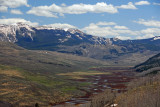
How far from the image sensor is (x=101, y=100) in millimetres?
180250

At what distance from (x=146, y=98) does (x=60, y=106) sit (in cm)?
6744

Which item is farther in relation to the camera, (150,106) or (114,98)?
(114,98)

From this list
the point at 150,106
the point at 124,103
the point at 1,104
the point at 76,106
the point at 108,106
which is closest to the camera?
the point at 150,106

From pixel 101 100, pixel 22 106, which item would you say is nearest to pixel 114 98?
pixel 101 100

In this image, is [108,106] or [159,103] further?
[108,106]

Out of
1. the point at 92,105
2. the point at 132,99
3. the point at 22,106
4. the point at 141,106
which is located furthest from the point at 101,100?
the point at 22,106

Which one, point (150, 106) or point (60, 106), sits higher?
point (150, 106)

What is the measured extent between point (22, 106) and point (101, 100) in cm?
5591

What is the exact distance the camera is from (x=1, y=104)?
585 ft

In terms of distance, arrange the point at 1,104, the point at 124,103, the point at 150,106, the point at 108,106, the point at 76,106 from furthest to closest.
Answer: the point at 76,106 → the point at 1,104 → the point at 108,106 → the point at 124,103 → the point at 150,106

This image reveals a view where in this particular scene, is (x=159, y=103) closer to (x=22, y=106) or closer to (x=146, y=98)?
(x=146, y=98)

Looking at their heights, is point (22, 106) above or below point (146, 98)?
below

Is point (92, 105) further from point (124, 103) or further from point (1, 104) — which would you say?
point (1, 104)

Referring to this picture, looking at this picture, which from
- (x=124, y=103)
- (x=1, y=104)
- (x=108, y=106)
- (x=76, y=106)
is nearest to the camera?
(x=124, y=103)
